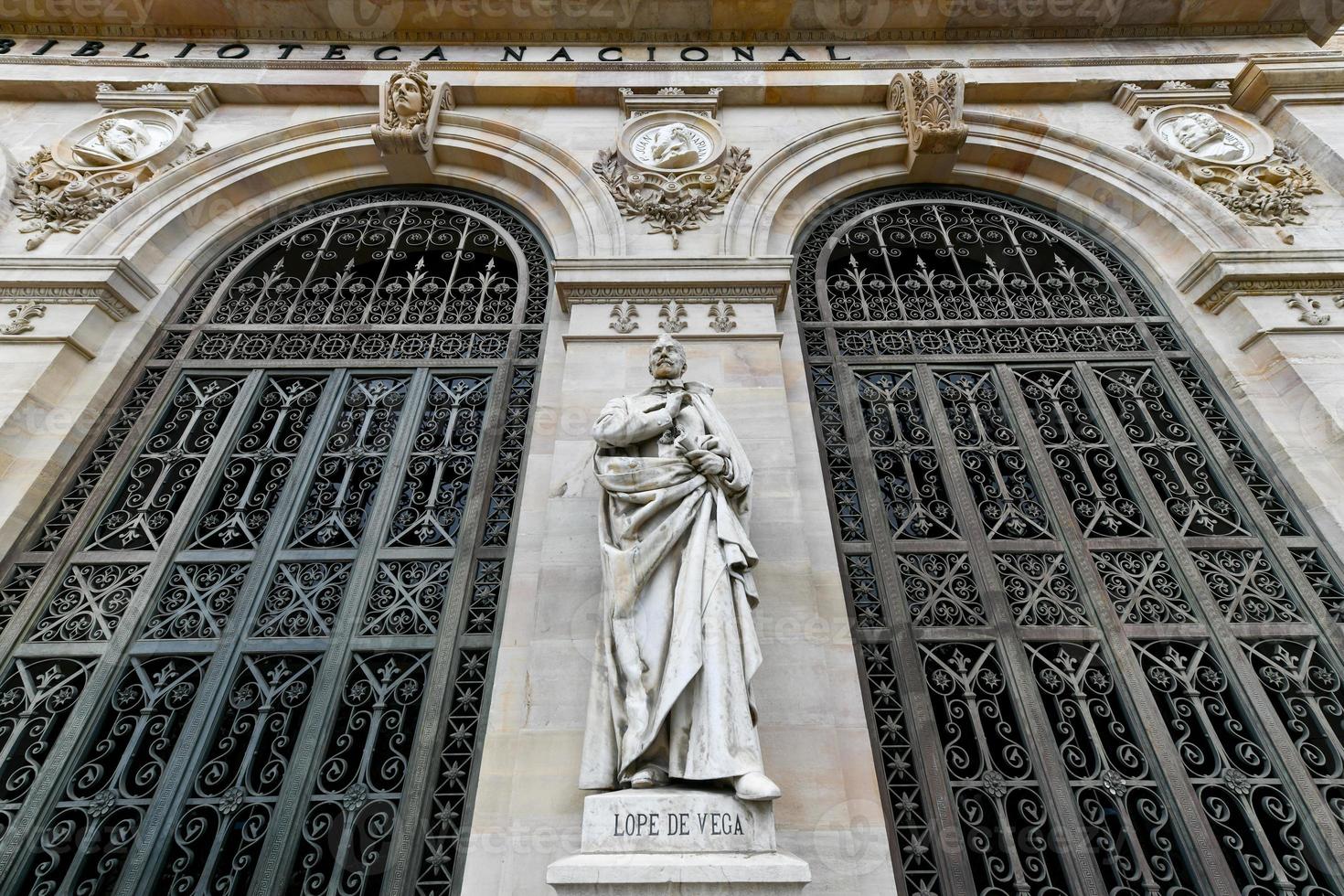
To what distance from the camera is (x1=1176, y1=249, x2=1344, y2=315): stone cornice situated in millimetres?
7152

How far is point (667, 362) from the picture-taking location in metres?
5.42

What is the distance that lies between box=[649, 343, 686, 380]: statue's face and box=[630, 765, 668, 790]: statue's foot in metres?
2.79

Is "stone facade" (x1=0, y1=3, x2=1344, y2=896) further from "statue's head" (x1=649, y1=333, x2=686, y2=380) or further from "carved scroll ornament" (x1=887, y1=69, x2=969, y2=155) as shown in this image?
"statue's head" (x1=649, y1=333, x2=686, y2=380)

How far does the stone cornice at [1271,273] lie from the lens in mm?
7152

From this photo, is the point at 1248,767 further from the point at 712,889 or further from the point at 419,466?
the point at 419,466

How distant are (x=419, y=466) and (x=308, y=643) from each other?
5.92ft

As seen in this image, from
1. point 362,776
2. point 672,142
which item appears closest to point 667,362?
point 362,776

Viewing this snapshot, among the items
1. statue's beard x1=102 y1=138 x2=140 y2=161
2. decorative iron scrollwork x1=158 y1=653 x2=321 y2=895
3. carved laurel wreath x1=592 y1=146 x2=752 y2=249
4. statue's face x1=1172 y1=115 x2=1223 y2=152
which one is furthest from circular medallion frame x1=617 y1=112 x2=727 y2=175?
decorative iron scrollwork x1=158 y1=653 x2=321 y2=895

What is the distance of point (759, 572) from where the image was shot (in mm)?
5285

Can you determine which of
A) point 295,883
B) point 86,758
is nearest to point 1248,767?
point 295,883

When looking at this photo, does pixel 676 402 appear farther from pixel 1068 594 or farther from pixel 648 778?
pixel 1068 594

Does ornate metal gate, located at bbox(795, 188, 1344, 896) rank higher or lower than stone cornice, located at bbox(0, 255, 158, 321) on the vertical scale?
lower

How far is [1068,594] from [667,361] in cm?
383

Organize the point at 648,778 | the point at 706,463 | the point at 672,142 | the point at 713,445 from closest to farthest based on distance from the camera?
the point at 648,778
the point at 706,463
the point at 713,445
the point at 672,142
